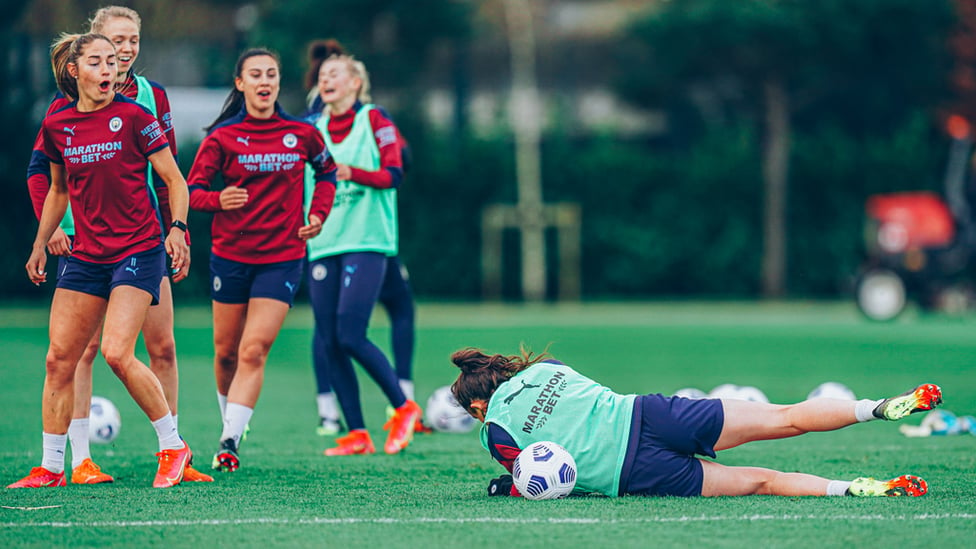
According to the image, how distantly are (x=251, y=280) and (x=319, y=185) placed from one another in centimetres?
66

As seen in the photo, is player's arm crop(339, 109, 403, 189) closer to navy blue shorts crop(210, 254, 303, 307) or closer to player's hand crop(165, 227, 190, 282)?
navy blue shorts crop(210, 254, 303, 307)

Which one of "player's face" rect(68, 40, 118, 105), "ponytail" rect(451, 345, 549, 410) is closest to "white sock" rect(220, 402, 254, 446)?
"ponytail" rect(451, 345, 549, 410)

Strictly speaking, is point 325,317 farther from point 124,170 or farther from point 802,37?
point 802,37

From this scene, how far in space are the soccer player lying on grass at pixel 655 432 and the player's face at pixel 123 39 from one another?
2514mm

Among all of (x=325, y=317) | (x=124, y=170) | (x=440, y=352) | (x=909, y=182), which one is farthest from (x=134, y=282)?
(x=909, y=182)

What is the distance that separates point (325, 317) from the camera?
26.7 feet

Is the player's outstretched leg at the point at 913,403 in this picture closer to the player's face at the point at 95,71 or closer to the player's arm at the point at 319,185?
the player's arm at the point at 319,185

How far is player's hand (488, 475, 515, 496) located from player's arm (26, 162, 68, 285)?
239cm

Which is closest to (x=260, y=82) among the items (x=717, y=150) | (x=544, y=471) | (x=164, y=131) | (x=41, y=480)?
(x=164, y=131)

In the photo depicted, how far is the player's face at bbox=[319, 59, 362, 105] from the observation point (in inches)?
325

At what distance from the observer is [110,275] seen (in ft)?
20.7

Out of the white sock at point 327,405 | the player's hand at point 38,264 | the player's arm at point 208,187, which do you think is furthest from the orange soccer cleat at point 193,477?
the white sock at point 327,405

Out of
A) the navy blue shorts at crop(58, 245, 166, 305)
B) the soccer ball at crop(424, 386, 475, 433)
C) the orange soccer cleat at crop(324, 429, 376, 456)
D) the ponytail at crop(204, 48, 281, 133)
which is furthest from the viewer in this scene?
the soccer ball at crop(424, 386, 475, 433)

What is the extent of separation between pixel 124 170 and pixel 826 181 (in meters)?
24.7
